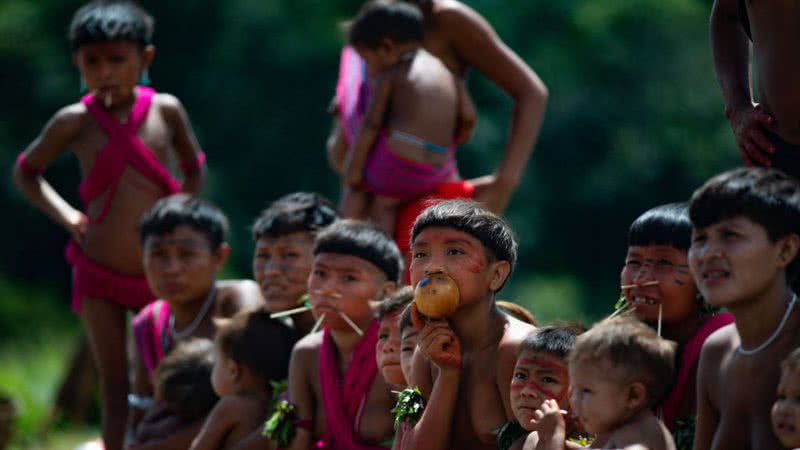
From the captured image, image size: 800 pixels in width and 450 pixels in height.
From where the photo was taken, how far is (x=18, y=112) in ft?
47.2

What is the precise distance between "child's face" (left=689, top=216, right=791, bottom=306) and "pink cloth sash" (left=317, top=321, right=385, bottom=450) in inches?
61.2

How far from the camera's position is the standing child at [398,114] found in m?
5.70

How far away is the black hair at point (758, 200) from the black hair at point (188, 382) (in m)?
2.60

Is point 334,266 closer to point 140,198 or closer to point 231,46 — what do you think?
point 140,198

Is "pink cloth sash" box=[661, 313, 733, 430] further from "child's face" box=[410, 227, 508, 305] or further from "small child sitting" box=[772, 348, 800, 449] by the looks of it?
"small child sitting" box=[772, 348, 800, 449]

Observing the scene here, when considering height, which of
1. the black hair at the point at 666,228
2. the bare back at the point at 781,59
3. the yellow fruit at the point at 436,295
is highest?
the bare back at the point at 781,59

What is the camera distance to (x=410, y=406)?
155 inches

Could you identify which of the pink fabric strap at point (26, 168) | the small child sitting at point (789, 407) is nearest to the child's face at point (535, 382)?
the small child sitting at point (789, 407)

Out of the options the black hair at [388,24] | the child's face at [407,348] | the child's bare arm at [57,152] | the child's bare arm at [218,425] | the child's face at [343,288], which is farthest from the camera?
the child's bare arm at [57,152]

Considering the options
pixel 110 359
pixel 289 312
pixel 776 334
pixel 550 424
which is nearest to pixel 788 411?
pixel 776 334

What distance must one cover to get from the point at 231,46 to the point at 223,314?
8.27 metres

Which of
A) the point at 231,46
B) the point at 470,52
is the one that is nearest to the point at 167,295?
the point at 470,52

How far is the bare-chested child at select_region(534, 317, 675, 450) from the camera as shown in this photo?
3.35 meters

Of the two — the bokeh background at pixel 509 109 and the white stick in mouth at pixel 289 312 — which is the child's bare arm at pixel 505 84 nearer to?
the white stick in mouth at pixel 289 312
